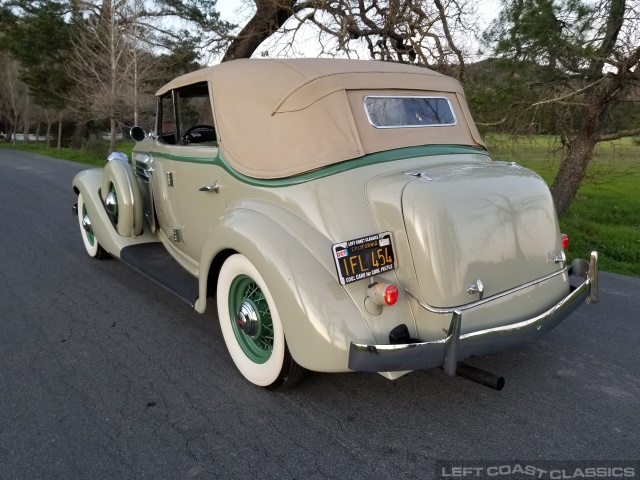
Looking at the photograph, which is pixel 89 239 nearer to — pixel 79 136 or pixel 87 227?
pixel 87 227

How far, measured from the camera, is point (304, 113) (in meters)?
3.01

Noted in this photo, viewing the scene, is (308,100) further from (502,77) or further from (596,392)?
(502,77)

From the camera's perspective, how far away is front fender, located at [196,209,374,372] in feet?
7.66

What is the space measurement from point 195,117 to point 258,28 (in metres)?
8.78

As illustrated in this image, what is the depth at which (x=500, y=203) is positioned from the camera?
8.79ft

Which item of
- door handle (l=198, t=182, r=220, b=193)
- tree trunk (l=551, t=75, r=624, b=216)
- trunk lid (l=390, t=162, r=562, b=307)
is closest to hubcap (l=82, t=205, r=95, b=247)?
door handle (l=198, t=182, r=220, b=193)

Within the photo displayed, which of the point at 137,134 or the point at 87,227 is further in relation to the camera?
the point at 87,227

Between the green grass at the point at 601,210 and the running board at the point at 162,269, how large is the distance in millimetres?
4692

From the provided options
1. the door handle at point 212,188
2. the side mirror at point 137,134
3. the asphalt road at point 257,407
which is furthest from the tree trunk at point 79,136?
the door handle at point 212,188

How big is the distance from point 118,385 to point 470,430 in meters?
2.04

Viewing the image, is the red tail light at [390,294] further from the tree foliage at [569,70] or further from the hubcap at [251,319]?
the tree foliage at [569,70]

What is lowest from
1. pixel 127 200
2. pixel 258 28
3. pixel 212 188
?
pixel 127 200

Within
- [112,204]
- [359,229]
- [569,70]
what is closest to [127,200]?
[112,204]

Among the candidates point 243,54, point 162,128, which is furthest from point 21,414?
point 243,54
